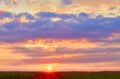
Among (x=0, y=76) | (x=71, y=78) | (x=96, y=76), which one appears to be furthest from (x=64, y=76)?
(x=0, y=76)

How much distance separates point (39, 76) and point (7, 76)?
2.62 m

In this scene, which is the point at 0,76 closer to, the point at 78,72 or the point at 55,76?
the point at 55,76

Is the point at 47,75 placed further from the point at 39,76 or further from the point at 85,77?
the point at 85,77

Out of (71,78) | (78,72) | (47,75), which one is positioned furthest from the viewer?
(78,72)

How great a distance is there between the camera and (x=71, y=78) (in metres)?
32.8

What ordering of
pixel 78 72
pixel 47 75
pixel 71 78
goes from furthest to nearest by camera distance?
pixel 78 72 < pixel 47 75 < pixel 71 78

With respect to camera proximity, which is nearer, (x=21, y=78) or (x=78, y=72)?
(x=21, y=78)

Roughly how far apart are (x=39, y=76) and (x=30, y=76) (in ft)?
2.69

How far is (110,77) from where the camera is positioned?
1366 inches

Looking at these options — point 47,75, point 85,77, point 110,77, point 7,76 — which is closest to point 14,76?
point 7,76

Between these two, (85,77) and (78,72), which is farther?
(78,72)

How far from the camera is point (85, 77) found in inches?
1321

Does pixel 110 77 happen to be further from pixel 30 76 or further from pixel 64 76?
pixel 30 76

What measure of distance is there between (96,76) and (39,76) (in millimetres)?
4631
